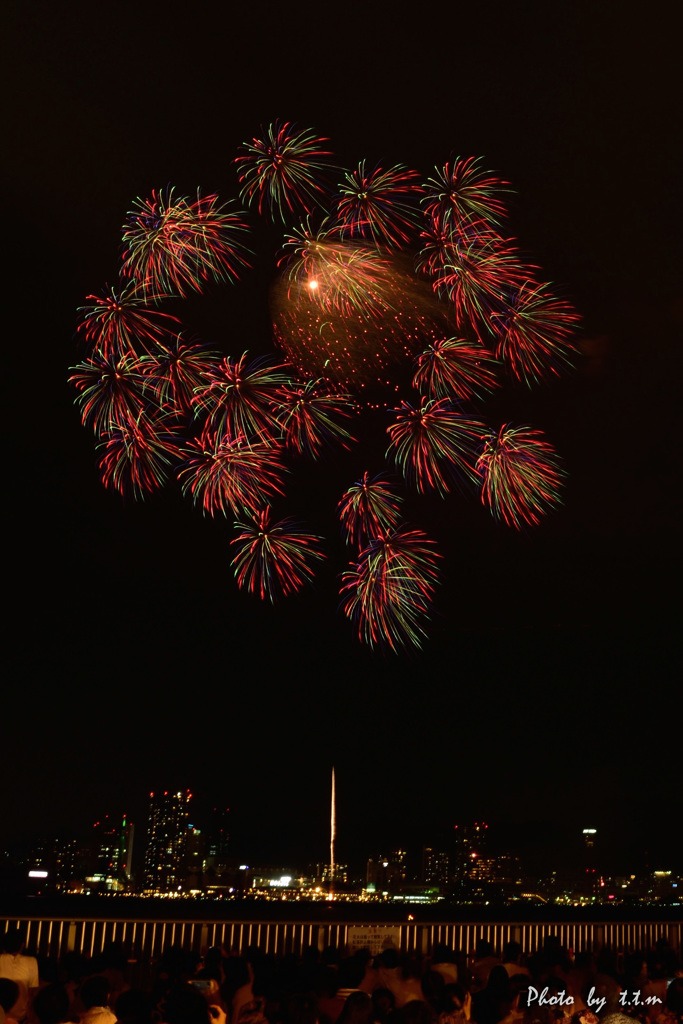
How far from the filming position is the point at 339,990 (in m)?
7.20

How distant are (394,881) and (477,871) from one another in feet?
22.0

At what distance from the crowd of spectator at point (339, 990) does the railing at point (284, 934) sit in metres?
1.41

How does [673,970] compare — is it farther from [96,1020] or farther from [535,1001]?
[96,1020]

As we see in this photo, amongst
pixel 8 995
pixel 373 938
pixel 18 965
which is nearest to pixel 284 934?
pixel 373 938

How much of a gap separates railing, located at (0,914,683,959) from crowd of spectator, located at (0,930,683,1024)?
1406 millimetres

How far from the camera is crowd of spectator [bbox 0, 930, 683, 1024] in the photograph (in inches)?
232

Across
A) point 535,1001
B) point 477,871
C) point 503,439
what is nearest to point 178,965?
point 535,1001

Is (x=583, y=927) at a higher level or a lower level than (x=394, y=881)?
higher

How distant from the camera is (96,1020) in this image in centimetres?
579

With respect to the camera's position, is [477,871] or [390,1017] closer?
[390,1017]

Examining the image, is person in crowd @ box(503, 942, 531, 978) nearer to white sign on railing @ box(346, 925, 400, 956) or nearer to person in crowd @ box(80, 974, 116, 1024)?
white sign on railing @ box(346, 925, 400, 956)

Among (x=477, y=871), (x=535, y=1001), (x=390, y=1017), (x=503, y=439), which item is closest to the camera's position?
(x=390, y=1017)

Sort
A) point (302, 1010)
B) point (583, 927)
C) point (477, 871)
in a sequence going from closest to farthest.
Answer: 1. point (302, 1010)
2. point (583, 927)
3. point (477, 871)

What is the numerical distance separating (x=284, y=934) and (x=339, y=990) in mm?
4438
